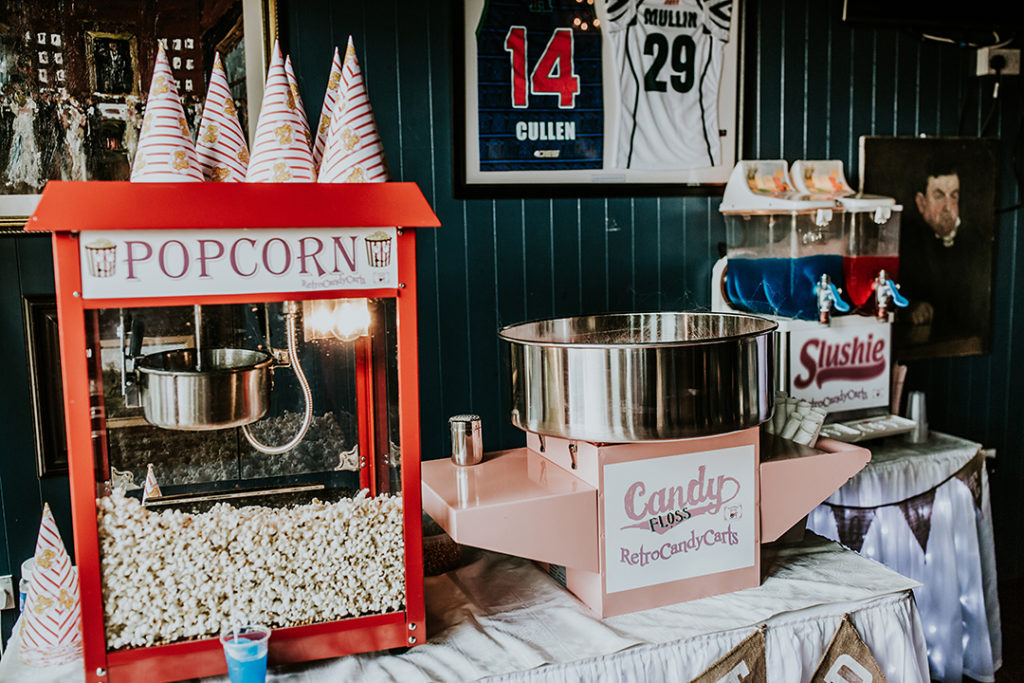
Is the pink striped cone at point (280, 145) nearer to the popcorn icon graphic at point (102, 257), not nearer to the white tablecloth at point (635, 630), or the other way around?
the popcorn icon graphic at point (102, 257)

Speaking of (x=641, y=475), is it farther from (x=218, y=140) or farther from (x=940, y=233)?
(x=940, y=233)

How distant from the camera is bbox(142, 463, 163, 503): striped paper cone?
149 cm

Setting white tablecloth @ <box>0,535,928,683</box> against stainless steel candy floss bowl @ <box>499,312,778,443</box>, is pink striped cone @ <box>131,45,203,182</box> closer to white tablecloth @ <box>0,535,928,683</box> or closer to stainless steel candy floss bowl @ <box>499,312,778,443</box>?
stainless steel candy floss bowl @ <box>499,312,778,443</box>

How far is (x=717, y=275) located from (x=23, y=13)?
2.21 meters

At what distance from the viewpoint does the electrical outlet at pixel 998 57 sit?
3.33 m

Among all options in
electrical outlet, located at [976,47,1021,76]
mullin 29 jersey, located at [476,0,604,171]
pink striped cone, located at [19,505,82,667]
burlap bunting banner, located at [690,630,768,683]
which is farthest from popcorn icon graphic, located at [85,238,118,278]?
electrical outlet, located at [976,47,1021,76]

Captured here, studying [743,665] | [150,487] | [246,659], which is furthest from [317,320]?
[743,665]

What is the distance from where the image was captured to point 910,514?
2.79 meters

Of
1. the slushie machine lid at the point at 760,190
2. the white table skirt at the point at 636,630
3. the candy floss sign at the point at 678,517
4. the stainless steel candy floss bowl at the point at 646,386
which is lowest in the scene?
the white table skirt at the point at 636,630

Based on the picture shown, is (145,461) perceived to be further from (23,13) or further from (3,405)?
(23,13)

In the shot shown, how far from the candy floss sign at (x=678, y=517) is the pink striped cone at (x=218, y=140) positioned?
95cm

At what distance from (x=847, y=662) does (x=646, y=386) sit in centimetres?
78

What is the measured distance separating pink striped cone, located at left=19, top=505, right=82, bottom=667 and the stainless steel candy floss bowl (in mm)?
985

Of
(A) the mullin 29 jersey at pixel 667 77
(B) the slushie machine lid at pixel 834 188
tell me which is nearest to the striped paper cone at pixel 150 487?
(A) the mullin 29 jersey at pixel 667 77
